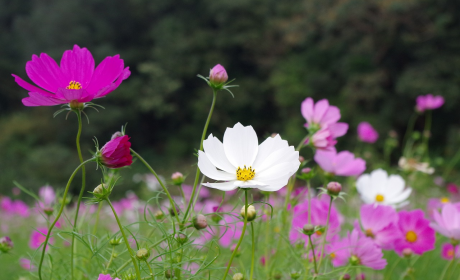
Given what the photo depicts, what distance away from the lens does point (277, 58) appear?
8766 mm

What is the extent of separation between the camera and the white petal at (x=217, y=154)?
15.1 inches

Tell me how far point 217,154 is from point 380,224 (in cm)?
30

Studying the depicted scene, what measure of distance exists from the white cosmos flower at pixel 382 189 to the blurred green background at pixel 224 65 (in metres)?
5.43

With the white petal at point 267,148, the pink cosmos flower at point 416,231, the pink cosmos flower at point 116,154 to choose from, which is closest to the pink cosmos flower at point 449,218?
the pink cosmos flower at point 416,231

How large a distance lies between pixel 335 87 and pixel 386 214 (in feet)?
24.0

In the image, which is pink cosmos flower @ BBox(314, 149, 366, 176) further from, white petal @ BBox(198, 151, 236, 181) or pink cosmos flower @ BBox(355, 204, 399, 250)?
white petal @ BBox(198, 151, 236, 181)

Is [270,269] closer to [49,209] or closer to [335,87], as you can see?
[49,209]

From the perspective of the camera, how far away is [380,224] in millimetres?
592

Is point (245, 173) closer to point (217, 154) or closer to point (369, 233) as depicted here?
point (217, 154)

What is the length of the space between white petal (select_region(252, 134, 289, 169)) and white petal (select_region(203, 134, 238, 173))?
24 millimetres

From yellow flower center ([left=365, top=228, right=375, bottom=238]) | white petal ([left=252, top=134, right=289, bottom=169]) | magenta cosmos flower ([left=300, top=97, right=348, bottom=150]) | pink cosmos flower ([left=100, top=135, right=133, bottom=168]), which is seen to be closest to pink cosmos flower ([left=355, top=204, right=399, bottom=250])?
yellow flower center ([left=365, top=228, right=375, bottom=238])

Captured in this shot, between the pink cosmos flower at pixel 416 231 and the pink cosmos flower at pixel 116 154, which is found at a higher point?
the pink cosmos flower at pixel 416 231

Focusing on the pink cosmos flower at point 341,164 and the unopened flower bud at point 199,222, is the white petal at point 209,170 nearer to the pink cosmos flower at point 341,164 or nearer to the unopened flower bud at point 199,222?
the unopened flower bud at point 199,222

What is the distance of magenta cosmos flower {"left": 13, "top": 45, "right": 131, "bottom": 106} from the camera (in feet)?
1.20
